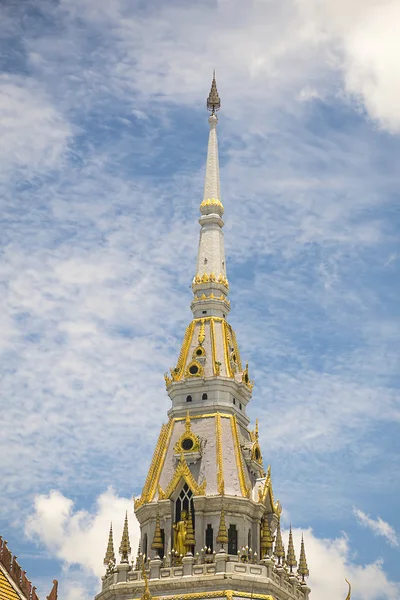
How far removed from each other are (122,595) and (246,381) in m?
19.9

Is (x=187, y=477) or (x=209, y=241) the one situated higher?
(x=209, y=241)

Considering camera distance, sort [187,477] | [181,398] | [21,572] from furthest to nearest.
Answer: [181,398]
[187,477]
[21,572]

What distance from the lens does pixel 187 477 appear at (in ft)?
255

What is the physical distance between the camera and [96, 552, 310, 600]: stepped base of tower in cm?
7150

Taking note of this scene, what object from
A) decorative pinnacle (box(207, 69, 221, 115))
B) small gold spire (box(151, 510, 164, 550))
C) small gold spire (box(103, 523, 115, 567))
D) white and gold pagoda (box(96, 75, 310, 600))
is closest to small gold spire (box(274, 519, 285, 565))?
white and gold pagoda (box(96, 75, 310, 600))

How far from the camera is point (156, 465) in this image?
81.4 m

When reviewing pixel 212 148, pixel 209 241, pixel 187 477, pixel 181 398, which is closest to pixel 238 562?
pixel 187 477

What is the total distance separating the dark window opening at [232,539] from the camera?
76125mm

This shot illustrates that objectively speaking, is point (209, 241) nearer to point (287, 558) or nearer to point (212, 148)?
point (212, 148)

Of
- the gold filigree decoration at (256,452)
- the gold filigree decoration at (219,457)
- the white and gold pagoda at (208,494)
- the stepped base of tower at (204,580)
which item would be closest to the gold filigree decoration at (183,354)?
the white and gold pagoda at (208,494)

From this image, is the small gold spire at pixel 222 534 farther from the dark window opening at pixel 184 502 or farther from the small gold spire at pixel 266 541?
the small gold spire at pixel 266 541

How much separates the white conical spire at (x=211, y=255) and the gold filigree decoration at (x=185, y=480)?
1407 centimetres

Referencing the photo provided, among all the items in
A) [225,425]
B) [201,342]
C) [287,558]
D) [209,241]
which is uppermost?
[209,241]

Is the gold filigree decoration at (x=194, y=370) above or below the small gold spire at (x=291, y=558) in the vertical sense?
above
